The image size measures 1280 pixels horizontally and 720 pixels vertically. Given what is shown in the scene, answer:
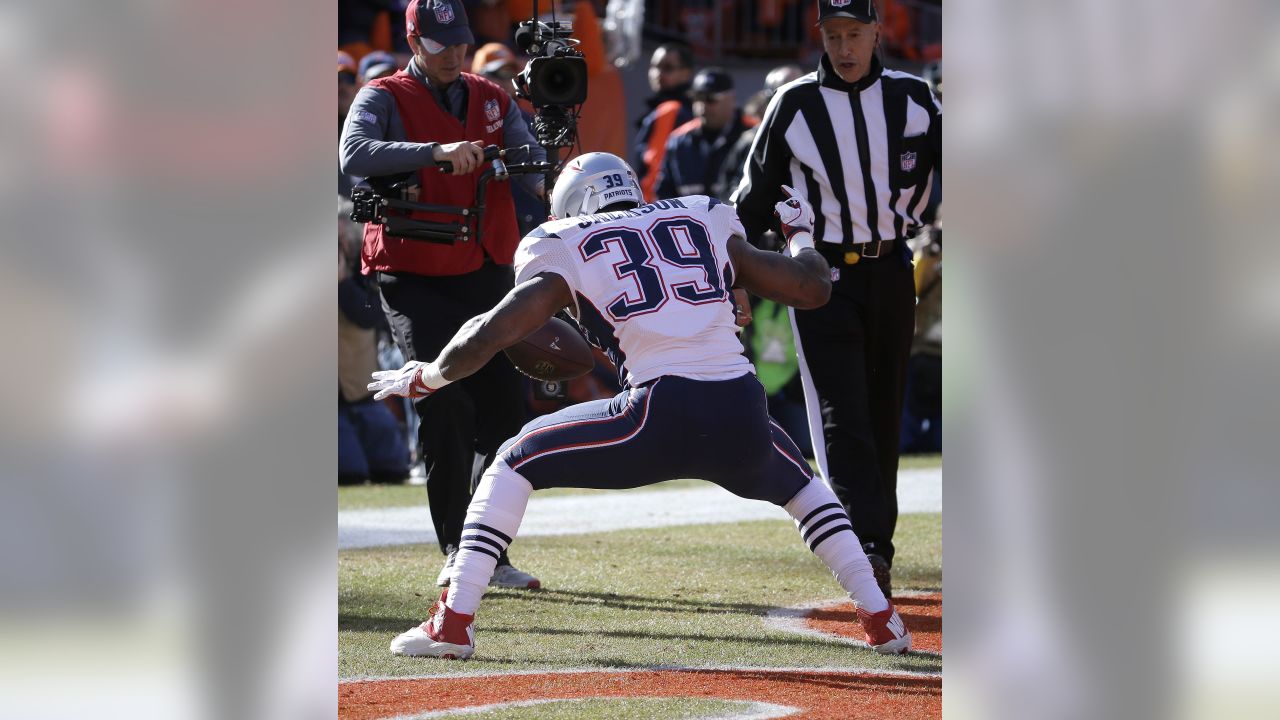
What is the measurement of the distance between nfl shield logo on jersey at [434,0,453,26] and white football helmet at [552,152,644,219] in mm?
1359

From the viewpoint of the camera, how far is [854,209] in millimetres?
6238

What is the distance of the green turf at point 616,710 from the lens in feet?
13.9

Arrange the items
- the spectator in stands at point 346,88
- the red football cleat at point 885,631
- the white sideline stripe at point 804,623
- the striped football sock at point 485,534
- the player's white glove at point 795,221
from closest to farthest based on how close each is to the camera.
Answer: the striped football sock at point 485,534
the red football cleat at point 885,631
the white sideline stripe at point 804,623
the player's white glove at point 795,221
the spectator in stands at point 346,88

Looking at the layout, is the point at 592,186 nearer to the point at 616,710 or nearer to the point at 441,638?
the point at 441,638

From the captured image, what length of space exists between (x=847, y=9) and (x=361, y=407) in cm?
557

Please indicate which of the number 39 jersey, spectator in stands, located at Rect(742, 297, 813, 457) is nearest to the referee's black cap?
the number 39 jersey

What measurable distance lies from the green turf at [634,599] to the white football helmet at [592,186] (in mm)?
1397

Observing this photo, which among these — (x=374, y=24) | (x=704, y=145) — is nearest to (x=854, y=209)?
(x=704, y=145)

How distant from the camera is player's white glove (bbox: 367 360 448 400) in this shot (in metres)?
5.05

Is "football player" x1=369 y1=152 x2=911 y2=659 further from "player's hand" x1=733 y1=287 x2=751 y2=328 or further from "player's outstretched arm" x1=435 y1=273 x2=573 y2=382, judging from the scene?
"player's hand" x1=733 y1=287 x2=751 y2=328

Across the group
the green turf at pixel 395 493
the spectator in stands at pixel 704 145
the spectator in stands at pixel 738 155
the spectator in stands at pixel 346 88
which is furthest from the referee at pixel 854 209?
the spectator in stands at pixel 704 145

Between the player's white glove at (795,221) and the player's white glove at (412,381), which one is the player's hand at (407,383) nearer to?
the player's white glove at (412,381)
